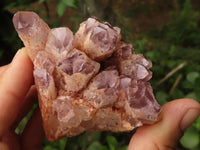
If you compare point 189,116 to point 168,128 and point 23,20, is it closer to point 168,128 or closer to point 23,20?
point 168,128

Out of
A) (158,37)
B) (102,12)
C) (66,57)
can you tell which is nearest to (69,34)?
(66,57)

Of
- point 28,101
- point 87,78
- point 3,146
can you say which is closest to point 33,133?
point 28,101

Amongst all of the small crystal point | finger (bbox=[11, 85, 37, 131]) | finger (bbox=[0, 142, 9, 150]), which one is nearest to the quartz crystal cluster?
the small crystal point

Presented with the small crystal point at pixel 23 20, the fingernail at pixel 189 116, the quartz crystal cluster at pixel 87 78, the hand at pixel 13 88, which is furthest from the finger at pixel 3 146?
the fingernail at pixel 189 116

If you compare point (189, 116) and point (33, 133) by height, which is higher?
point (189, 116)

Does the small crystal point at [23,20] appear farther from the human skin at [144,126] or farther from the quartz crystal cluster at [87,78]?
the human skin at [144,126]

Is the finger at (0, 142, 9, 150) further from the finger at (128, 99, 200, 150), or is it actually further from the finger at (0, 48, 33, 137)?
the finger at (128, 99, 200, 150)
